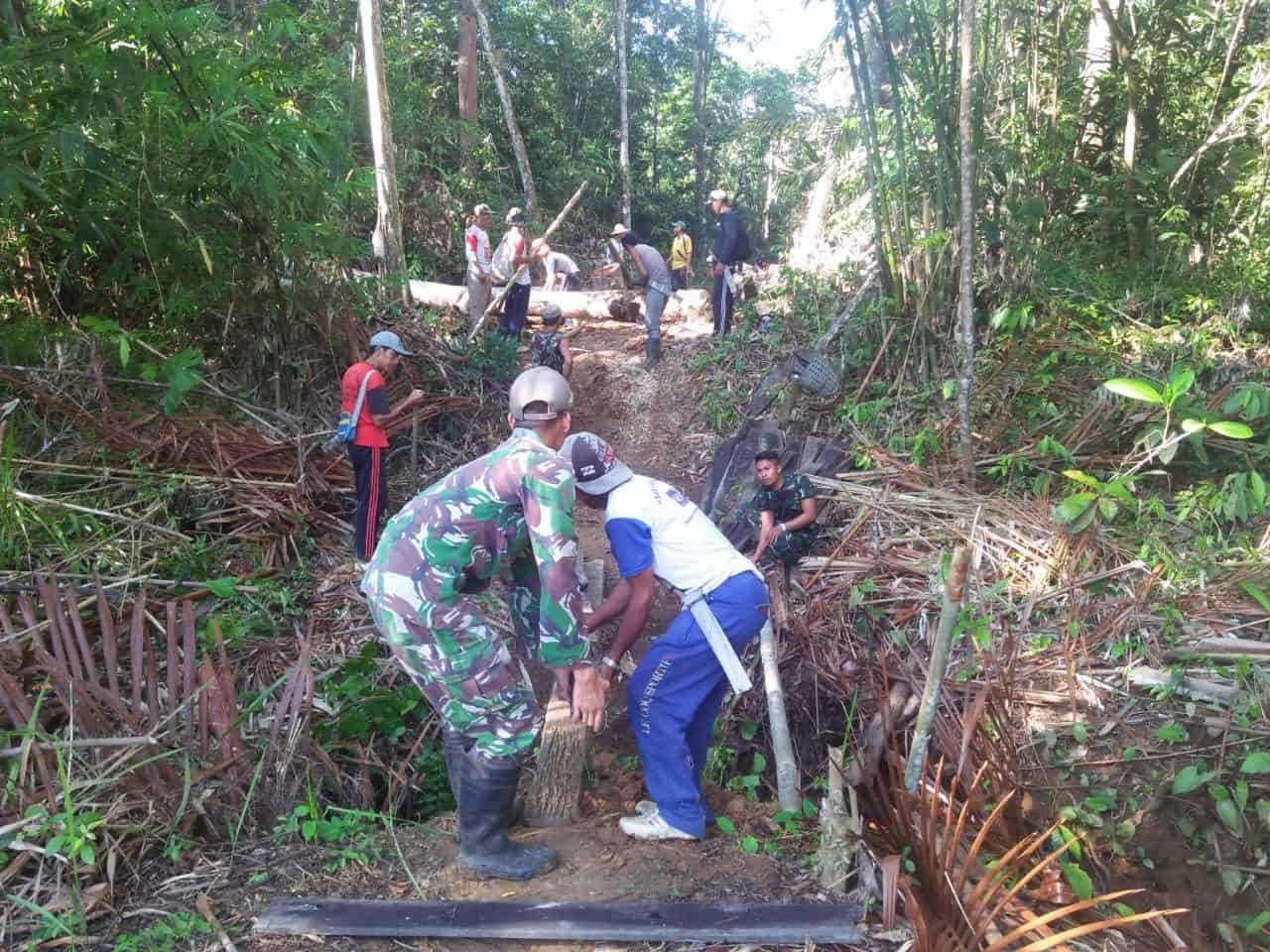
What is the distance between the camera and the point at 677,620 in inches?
131

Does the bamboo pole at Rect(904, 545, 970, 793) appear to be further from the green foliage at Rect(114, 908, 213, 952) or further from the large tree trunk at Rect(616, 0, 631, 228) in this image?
the large tree trunk at Rect(616, 0, 631, 228)

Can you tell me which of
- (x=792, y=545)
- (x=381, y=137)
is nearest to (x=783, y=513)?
(x=792, y=545)

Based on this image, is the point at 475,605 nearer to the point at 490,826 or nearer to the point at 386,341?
the point at 490,826

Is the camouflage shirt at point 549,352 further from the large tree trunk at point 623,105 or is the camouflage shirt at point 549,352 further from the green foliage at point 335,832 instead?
the large tree trunk at point 623,105

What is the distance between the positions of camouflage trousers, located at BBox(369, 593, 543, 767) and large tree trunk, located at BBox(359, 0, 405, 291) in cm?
702

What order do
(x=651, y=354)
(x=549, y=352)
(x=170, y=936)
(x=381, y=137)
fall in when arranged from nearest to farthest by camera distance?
1. (x=170, y=936)
2. (x=549, y=352)
3. (x=381, y=137)
4. (x=651, y=354)

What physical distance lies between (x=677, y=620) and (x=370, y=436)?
3250mm

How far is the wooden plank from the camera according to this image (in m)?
2.61

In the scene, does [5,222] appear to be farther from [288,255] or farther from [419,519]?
[419,519]

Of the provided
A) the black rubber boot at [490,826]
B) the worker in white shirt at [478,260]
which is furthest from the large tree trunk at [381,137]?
the black rubber boot at [490,826]

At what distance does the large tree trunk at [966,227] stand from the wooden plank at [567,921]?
3.73 meters

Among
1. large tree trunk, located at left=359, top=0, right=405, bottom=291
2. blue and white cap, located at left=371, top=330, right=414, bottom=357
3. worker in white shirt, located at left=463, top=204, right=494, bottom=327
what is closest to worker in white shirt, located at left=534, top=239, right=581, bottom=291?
worker in white shirt, located at left=463, top=204, right=494, bottom=327

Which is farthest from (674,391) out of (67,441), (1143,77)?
(67,441)

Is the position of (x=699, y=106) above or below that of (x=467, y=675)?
above
